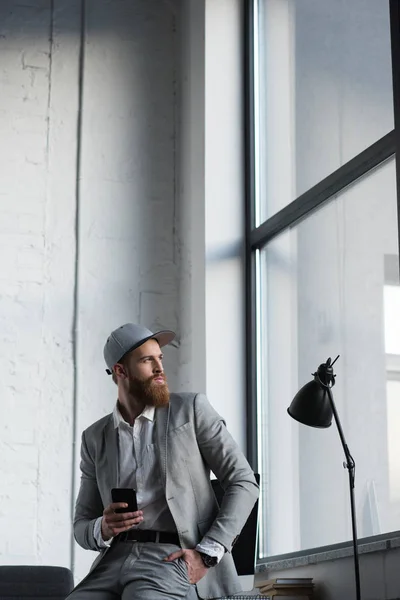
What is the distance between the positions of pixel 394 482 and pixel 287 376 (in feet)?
3.66

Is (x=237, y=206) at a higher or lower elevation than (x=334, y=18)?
lower

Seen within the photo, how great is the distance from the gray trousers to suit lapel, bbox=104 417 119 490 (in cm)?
24

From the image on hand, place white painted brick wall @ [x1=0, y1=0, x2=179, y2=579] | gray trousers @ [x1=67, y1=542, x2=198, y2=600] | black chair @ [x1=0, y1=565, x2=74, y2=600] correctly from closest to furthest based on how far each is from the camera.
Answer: gray trousers @ [x1=67, y1=542, x2=198, y2=600], black chair @ [x1=0, y1=565, x2=74, y2=600], white painted brick wall @ [x1=0, y1=0, x2=179, y2=579]

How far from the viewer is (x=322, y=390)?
3.67 m

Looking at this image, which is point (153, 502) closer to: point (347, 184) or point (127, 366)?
point (127, 366)

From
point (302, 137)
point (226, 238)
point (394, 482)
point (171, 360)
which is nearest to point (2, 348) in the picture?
point (171, 360)

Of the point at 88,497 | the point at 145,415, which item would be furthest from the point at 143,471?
the point at 88,497

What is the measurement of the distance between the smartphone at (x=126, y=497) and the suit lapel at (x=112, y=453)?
0.72 ft

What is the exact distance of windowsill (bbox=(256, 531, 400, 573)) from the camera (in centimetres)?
365

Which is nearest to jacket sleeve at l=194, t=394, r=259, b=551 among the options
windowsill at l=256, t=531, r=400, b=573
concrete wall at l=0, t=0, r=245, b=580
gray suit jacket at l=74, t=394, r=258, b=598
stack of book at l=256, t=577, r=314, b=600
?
gray suit jacket at l=74, t=394, r=258, b=598

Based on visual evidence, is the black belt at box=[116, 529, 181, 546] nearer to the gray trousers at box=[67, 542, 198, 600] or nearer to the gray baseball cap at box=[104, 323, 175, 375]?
the gray trousers at box=[67, 542, 198, 600]

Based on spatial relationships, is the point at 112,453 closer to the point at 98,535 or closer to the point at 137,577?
the point at 98,535

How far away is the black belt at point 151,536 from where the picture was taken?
3.47 meters

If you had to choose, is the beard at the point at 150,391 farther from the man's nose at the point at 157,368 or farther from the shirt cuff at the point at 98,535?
the shirt cuff at the point at 98,535
